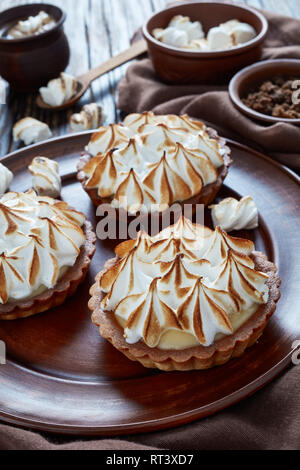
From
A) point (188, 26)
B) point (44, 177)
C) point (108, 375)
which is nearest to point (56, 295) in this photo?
point (108, 375)

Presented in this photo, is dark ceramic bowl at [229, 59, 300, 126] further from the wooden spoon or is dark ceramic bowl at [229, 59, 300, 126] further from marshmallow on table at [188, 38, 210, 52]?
the wooden spoon

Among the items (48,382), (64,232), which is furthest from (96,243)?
(48,382)

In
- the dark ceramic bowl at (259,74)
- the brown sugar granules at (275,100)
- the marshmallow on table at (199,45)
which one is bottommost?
the brown sugar granules at (275,100)

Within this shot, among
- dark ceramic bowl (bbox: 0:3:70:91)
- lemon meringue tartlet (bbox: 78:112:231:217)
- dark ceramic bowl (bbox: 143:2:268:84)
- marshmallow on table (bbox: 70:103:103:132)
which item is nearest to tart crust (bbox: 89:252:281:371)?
lemon meringue tartlet (bbox: 78:112:231:217)

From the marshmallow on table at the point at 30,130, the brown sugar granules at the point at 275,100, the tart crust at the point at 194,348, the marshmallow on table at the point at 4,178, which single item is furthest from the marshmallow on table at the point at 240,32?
the tart crust at the point at 194,348

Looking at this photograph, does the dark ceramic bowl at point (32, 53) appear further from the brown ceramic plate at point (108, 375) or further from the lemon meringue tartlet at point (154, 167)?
the brown ceramic plate at point (108, 375)
